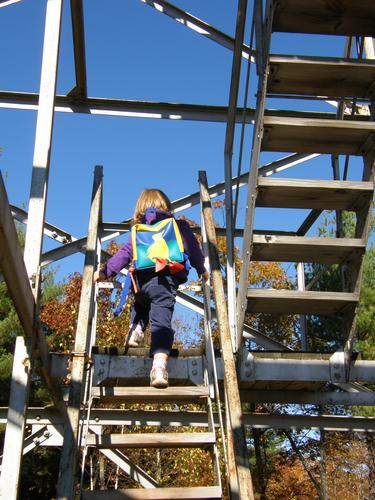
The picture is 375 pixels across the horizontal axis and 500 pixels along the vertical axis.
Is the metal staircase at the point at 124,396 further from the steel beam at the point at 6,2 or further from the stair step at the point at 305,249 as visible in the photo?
the steel beam at the point at 6,2

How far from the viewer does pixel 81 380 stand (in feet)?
11.5

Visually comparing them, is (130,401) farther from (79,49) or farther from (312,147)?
(79,49)

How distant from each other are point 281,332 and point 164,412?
17.4 meters

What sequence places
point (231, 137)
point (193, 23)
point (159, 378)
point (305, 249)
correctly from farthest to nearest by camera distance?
1. point (193, 23)
2. point (231, 137)
3. point (305, 249)
4. point (159, 378)

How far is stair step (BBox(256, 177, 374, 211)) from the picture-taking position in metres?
4.73

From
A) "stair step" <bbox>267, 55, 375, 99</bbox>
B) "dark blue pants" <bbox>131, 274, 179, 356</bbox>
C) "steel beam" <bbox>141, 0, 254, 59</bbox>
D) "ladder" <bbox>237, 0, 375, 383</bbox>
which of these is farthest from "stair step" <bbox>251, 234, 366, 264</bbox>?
"steel beam" <bbox>141, 0, 254, 59</bbox>

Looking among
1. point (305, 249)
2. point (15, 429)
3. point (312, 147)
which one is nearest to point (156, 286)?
point (305, 249)

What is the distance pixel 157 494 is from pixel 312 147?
301cm

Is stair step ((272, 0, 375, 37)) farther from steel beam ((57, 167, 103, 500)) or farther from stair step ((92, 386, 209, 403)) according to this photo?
stair step ((92, 386, 209, 403))

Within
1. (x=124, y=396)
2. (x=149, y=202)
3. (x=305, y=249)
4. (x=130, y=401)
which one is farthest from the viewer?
(x=149, y=202)

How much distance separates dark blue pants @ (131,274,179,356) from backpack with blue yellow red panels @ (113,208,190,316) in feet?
0.25

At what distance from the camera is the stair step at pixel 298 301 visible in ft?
15.9

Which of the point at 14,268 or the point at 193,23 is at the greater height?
the point at 193,23

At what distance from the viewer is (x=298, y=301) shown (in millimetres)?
4965
